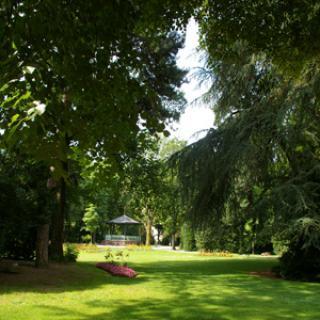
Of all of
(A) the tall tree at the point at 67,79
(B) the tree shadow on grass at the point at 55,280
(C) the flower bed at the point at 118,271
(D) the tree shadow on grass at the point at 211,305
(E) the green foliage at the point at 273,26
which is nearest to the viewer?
(A) the tall tree at the point at 67,79

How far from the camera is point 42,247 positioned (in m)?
14.6

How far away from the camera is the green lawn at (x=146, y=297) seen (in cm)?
861

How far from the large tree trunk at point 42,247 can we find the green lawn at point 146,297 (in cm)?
34

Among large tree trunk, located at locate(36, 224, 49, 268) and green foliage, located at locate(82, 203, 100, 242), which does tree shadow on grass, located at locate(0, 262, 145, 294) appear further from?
green foliage, located at locate(82, 203, 100, 242)

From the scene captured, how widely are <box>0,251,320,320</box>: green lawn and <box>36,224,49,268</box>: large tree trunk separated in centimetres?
34

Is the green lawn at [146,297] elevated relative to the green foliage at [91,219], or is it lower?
lower

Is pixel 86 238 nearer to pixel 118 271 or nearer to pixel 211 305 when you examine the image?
pixel 118 271

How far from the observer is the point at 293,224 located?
1409 cm

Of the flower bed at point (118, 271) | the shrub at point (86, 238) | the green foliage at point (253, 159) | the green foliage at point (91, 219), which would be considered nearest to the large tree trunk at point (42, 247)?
the flower bed at point (118, 271)

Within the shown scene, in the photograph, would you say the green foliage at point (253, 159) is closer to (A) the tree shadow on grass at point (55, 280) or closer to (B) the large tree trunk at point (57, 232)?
(A) the tree shadow on grass at point (55, 280)

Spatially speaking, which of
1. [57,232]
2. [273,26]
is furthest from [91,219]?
[273,26]

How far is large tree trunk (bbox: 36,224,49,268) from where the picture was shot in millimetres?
14406

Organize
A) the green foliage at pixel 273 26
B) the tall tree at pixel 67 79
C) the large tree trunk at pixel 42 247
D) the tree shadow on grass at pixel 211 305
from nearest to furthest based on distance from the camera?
the tall tree at pixel 67 79 < the green foliage at pixel 273 26 < the tree shadow on grass at pixel 211 305 < the large tree trunk at pixel 42 247

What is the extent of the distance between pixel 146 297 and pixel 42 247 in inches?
199
